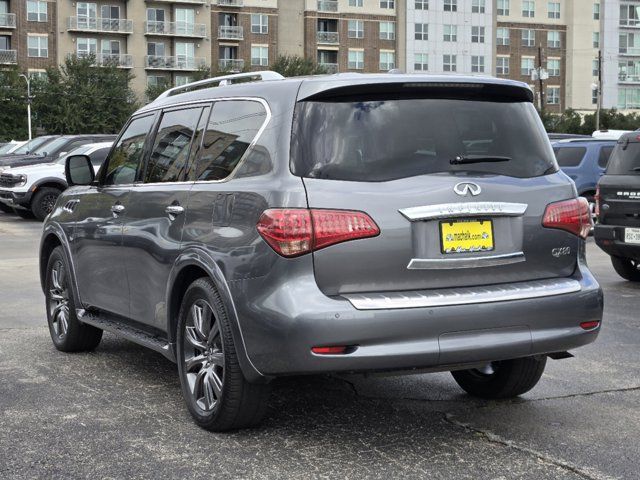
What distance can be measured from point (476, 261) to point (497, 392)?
1348mm

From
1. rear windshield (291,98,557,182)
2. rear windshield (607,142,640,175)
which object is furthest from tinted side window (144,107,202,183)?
rear windshield (607,142,640,175)

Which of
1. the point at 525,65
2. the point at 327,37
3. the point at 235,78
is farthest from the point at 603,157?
the point at 525,65

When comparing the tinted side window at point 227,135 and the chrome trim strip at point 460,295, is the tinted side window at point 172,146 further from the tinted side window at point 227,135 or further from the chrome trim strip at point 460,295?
the chrome trim strip at point 460,295

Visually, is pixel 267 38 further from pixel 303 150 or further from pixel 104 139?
pixel 303 150

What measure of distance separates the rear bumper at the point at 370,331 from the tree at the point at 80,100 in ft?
237

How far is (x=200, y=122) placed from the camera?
5.61m

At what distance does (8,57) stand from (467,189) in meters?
79.1

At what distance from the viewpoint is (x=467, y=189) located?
466 cm

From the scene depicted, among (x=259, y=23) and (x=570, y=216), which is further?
(x=259, y=23)

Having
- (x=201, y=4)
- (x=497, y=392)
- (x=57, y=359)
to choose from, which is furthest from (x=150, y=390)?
(x=201, y=4)

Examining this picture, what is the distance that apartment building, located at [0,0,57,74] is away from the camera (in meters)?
78.7

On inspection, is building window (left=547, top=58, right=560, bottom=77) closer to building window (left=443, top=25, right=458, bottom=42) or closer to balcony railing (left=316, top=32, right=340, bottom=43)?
building window (left=443, top=25, right=458, bottom=42)

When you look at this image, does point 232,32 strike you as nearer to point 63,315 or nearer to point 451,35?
point 451,35

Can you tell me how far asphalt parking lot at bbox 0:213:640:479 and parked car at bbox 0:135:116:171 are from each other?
18.1 meters
